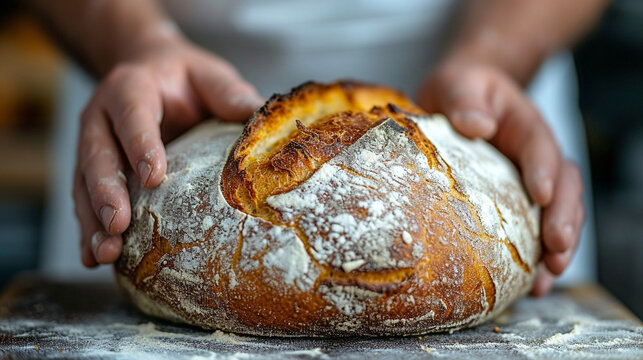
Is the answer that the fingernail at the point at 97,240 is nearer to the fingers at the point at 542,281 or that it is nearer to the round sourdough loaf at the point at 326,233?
the round sourdough loaf at the point at 326,233

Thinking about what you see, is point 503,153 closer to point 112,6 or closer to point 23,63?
point 112,6

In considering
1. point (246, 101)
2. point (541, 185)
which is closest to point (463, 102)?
point (541, 185)

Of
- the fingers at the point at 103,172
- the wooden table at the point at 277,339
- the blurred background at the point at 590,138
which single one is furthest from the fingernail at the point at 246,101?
the blurred background at the point at 590,138

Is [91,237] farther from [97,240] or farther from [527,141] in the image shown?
[527,141]

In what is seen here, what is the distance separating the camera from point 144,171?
134cm

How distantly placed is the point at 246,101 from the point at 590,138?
3.26 meters

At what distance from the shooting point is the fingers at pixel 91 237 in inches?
54.1

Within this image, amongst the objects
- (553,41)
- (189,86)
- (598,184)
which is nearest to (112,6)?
(189,86)

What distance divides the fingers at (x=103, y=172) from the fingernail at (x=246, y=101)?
11.0 inches

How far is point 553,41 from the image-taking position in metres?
2.27

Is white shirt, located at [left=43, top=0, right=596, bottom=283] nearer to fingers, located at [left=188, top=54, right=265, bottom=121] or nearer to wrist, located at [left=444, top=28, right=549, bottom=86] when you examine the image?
wrist, located at [left=444, top=28, right=549, bottom=86]

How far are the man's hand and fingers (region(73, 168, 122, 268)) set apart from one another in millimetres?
802

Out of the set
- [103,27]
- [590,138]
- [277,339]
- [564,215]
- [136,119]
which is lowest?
[277,339]

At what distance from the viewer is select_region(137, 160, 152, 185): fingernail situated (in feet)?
4.39
